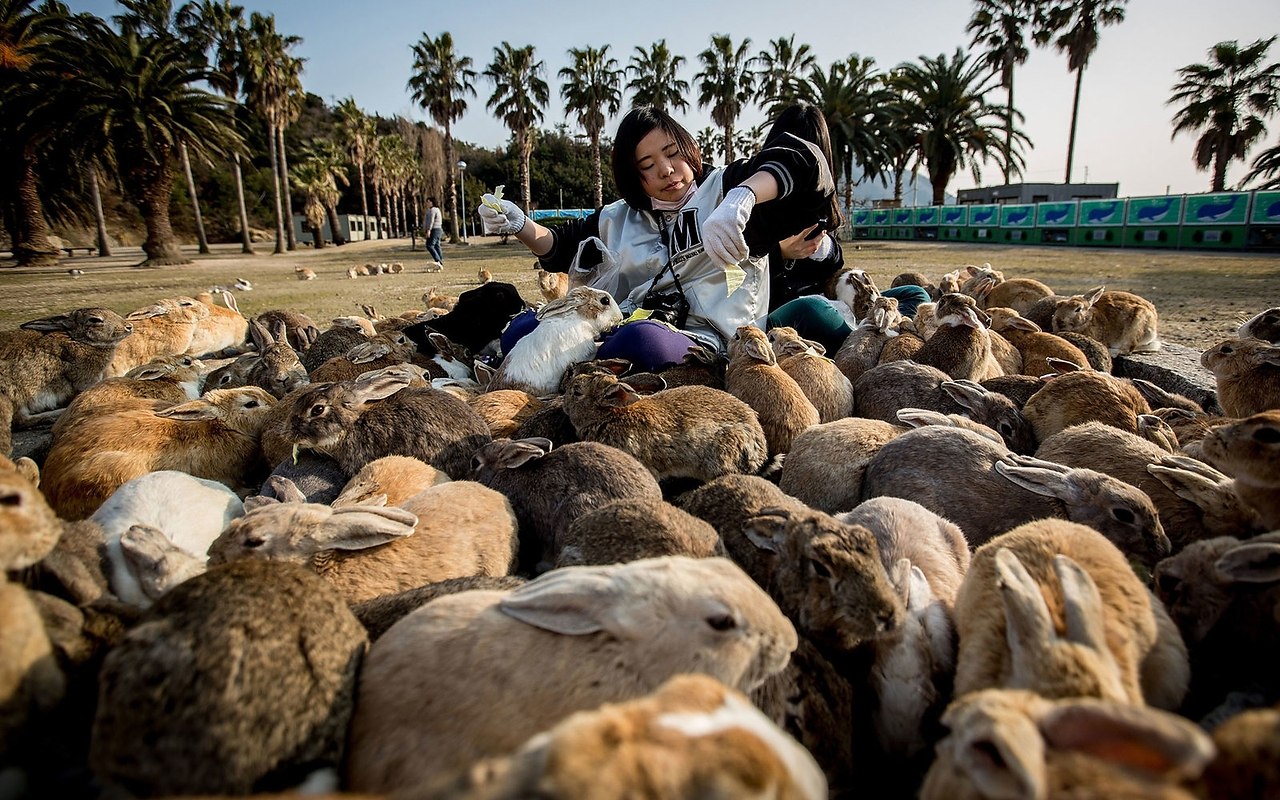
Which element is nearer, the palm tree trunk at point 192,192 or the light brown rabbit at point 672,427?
the light brown rabbit at point 672,427

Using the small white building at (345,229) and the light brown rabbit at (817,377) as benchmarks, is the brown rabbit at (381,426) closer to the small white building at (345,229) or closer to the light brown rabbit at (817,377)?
the light brown rabbit at (817,377)

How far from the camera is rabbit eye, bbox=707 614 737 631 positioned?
4.66 ft

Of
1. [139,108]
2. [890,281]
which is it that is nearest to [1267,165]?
[890,281]

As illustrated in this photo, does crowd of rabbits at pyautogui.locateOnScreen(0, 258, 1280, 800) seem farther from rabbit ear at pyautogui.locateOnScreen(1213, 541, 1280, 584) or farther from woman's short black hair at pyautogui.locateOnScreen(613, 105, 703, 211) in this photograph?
woman's short black hair at pyautogui.locateOnScreen(613, 105, 703, 211)

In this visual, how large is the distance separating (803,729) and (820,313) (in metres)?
4.47

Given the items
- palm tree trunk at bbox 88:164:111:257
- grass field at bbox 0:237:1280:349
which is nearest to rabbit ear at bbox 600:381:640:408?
grass field at bbox 0:237:1280:349

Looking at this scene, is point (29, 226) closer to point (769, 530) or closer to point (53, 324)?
point (53, 324)

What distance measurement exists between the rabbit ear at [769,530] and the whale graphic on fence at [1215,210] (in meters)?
28.6

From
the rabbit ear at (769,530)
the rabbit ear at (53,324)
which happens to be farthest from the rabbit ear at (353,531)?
the rabbit ear at (53,324)

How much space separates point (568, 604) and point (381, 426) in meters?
2.32

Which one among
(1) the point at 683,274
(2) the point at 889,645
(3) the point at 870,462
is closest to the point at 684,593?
(2) the point at 889,645

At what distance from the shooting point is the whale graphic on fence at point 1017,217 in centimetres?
3000

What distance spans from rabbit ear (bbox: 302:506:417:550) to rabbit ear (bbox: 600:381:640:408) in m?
1.50

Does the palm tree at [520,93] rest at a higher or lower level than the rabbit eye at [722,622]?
higher
